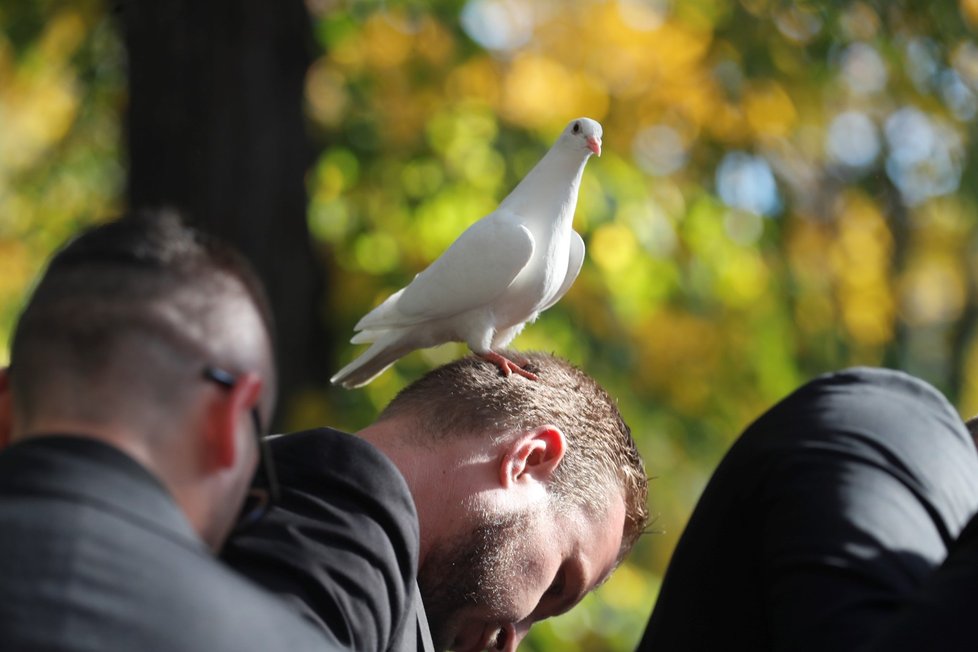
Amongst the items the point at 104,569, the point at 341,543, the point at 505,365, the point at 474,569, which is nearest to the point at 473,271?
the point at 505,365

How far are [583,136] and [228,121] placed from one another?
2993mm

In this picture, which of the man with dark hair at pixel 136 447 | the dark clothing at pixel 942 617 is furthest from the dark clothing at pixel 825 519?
the man with dark hair at pixel 136 447

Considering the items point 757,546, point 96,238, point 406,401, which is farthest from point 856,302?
point 96,238

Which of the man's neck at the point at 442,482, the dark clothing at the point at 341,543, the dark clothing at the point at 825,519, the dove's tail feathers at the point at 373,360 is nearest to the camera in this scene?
the dark clothing at the point at 825,519

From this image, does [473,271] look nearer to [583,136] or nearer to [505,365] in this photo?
[505,365]

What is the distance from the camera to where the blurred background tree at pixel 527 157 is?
539cm

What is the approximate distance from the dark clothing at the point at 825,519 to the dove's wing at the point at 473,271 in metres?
0.74

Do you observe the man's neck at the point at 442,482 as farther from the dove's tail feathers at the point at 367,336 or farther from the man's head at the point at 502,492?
the dove's tail feathers at the point at 367,336

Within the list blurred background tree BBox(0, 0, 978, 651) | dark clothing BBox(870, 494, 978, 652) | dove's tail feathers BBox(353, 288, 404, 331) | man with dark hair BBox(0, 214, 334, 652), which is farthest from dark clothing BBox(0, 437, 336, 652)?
blurred background tree BBox(0, 0, 978, 651)

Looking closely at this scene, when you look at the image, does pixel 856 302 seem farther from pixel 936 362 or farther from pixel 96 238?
pixel 96 238

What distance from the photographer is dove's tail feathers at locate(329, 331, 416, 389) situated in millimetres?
2783

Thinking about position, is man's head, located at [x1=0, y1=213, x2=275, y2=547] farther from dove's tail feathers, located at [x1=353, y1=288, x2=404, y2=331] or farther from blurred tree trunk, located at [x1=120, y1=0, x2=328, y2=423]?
blurred tree trunk, located at [x1=120, y1=0, x2=328, y2=423]

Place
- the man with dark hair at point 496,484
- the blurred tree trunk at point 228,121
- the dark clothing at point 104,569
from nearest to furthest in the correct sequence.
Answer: the dark clothing at point 104,569 → the man with dark hair at point 496,484 → the blurred tree trunk at point 228,121

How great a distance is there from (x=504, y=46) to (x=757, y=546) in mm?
6081
